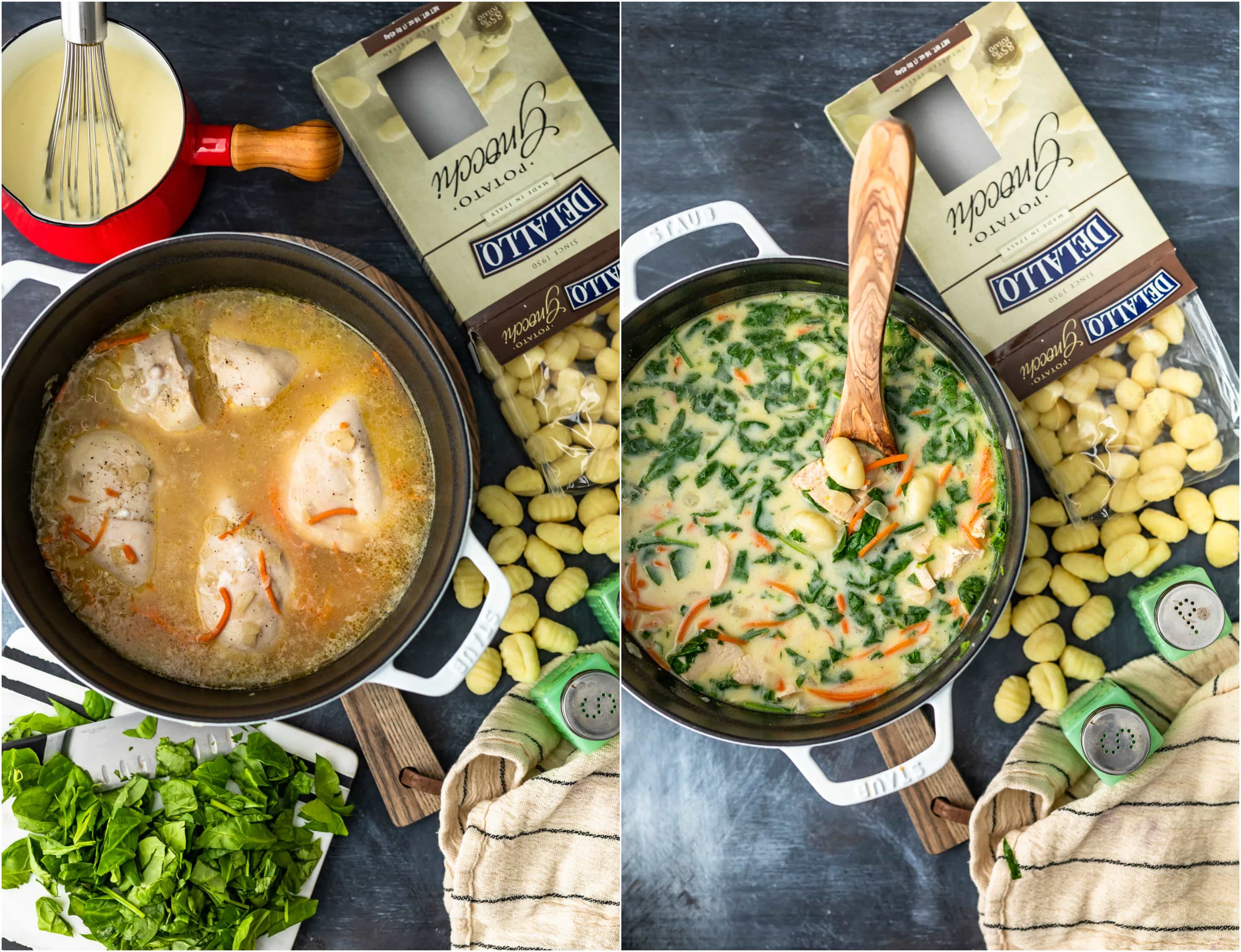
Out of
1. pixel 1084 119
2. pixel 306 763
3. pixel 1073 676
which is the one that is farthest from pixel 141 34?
pixel 1073 676

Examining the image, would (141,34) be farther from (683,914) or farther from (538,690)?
(683,914)

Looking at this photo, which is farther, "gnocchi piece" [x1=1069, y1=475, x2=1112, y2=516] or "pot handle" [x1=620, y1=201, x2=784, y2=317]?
"gnocchi piece" [x1=1069, y1=475, x2=1112, y2=516]

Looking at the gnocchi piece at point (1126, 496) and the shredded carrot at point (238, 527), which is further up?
the shredded carrot at point (238, 527)

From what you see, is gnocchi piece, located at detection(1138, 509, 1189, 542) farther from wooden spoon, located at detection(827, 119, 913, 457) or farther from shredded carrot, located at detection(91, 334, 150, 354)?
shredded carrot, located at detection(91, 334, 150, 354)

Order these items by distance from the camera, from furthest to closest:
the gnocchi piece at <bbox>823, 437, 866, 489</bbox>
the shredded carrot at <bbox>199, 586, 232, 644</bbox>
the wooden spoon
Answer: the shredded carrot at <bbox>199, 586, 232, 644</bbox>, the gnocchi piece at <bbox>823, 437, 866, 489</bbox>, the wooden spoon

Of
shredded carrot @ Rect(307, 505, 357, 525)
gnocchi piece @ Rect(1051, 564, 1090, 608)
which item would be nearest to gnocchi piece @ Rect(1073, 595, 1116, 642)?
gnocchi piece @ Rect(1051, 564, 1090, 608)

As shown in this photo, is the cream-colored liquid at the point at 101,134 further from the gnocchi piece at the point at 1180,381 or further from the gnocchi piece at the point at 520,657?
the gnocchi piece at the point at 1180,381

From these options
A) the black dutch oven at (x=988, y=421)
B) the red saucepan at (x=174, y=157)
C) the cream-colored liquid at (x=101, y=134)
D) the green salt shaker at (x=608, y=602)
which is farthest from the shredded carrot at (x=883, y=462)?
the cream-colored liquid at (x=101, y=134)

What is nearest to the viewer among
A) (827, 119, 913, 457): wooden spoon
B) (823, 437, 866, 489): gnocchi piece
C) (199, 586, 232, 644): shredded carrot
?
(827, 119, 913, 457): wooden spoon
